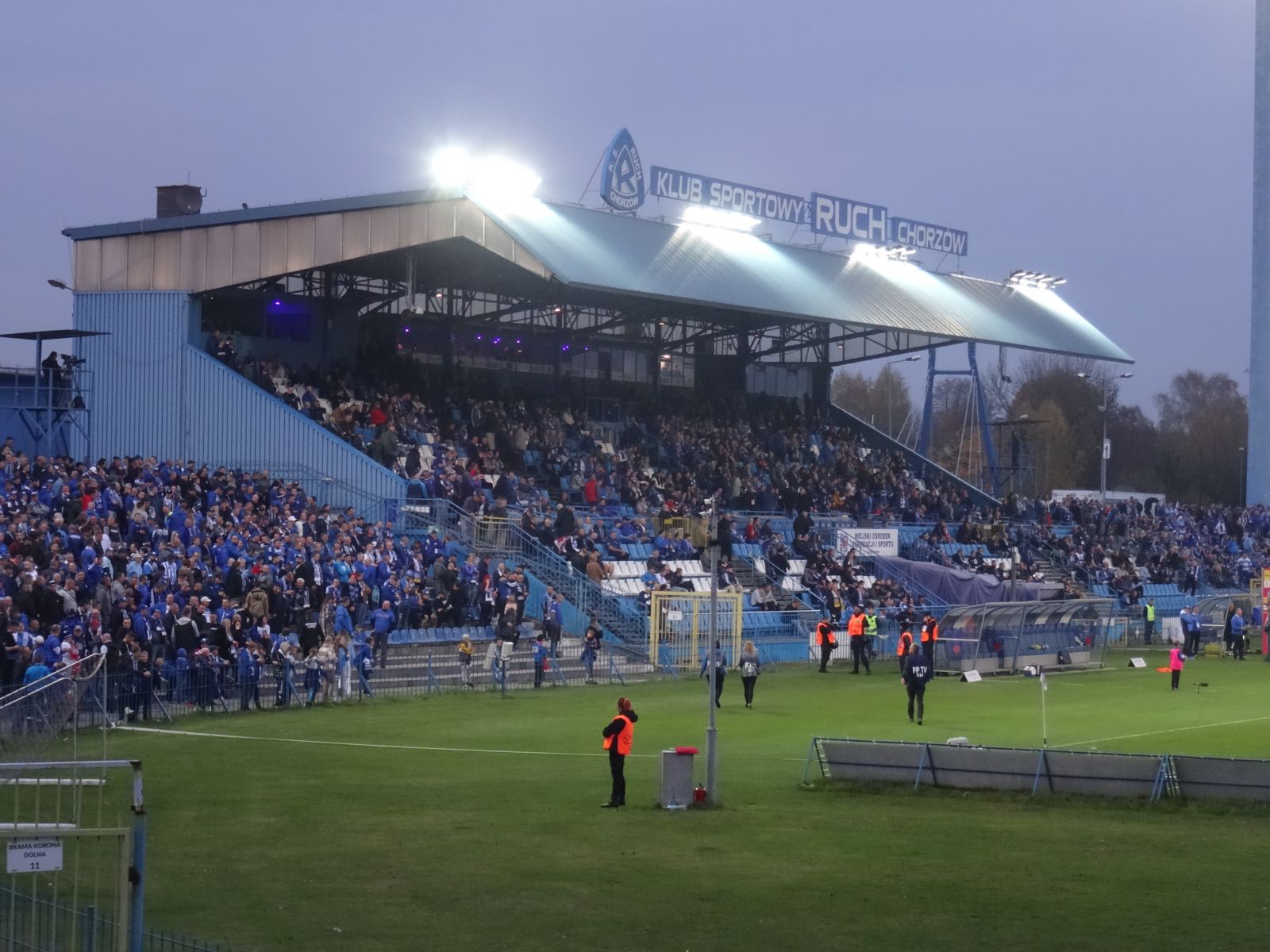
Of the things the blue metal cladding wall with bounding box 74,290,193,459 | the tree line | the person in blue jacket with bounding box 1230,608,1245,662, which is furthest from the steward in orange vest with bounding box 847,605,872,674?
the tree line

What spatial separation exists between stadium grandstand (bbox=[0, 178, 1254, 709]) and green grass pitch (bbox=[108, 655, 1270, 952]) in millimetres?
6599

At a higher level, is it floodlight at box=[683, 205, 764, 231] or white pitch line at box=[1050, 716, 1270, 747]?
floodlight at box=[683, 205, 764, 231]

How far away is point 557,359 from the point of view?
62312 millimetres

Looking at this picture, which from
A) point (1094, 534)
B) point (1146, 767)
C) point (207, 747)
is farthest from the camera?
point (1094, 534)

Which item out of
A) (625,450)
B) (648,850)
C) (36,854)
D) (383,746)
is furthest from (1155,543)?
(36,854)

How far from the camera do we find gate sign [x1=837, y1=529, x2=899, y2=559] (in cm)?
5594

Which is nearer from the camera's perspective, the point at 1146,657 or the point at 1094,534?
the point at 1146,657

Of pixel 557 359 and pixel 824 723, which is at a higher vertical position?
pixel 557 359

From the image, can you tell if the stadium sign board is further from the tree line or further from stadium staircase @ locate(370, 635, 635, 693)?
the tree line

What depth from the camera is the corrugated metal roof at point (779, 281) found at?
4803 cm

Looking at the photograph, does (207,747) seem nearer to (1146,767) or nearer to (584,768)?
(584,768)

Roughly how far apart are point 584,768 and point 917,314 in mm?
38165

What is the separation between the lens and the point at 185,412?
161 feet

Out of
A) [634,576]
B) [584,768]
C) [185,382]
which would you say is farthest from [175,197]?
[584,768]
